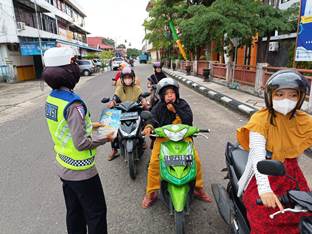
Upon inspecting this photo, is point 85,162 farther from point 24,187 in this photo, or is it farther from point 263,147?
point 24,187

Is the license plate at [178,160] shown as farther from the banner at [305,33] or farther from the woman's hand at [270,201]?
the banner at [305,33]

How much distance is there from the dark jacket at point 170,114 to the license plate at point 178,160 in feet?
→ 2.11

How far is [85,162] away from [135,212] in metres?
1.33

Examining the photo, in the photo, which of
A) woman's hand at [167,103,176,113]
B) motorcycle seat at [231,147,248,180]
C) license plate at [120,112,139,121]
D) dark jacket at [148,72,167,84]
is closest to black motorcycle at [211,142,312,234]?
motorcycle seat at [231,147,248,180]

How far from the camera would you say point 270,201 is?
1.60m

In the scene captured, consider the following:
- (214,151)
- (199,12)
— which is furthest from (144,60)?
(214,151)

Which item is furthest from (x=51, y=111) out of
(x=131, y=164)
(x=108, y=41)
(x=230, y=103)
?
(x=108, y=41)

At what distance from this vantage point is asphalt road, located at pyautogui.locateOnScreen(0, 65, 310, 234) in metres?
2.76

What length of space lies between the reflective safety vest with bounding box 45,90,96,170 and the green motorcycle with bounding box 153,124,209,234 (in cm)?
81

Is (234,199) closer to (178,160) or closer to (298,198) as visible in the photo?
(178,160)

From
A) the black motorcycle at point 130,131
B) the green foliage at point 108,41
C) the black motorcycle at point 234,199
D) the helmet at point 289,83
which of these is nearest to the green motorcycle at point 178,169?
the black motorcycle at point 234,199

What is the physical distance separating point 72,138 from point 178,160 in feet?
3.62

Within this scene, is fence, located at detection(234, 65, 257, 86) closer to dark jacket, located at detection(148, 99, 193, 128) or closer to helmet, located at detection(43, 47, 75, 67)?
dark jacket, located at detection(148, 99, 193, 128)

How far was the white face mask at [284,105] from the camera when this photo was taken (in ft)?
5.61
